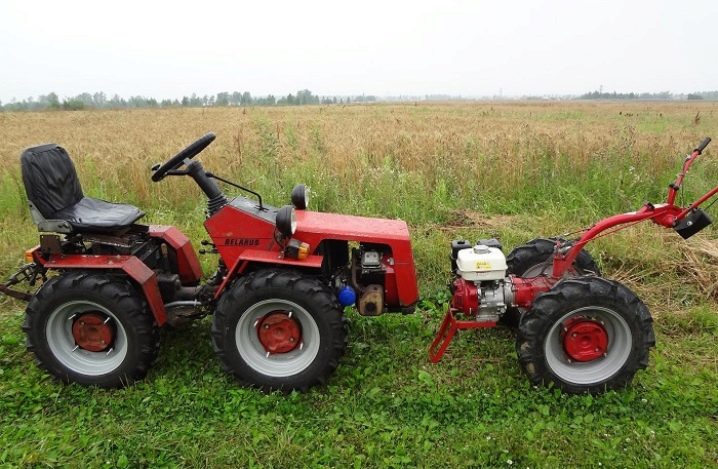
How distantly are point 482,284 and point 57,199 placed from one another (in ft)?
9.88

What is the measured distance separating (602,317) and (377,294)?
4.88 ft

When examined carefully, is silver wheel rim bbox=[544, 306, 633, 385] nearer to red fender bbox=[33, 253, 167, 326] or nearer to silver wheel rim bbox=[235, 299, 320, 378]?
silver wheel rim bbox=[235, 299, 320, 378]

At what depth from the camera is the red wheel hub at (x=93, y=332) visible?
3.64 metres

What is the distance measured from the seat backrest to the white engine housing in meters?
2.82

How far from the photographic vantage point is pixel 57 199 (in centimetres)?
366

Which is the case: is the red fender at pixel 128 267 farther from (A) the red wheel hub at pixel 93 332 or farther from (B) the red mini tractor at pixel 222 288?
(A) the red wheel hub at pixel 93 332

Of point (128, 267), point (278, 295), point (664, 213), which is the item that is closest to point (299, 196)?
point (278, 295)

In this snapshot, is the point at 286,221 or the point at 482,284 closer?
the point at 286,221

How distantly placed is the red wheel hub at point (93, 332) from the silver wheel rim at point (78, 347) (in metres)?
0.04

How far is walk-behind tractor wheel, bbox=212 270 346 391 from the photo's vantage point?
11.0 ft

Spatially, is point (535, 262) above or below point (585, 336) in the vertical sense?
above

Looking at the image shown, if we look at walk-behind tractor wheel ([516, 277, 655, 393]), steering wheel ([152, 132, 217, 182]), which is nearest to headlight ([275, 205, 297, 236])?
steering wheel ([152, 132, 217, 182])

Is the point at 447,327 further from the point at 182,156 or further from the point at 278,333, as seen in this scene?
the point at 182,156

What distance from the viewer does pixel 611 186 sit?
24.2 feet
